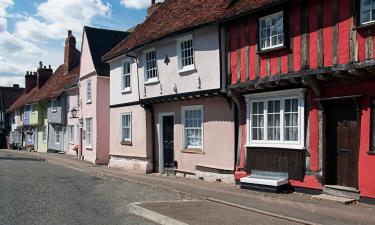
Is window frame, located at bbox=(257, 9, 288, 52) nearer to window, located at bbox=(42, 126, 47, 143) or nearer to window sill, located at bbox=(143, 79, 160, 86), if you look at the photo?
window sill, located at bbox=(143, 79, 160, 86)

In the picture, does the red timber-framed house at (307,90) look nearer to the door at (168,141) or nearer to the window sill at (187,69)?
the window sill at (187,69)

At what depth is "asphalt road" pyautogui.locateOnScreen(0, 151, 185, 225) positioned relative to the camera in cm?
973

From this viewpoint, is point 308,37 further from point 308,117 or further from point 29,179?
point 29,179

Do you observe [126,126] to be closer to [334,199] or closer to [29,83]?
[334,199]

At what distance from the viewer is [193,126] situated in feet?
56.4

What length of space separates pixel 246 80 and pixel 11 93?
5777 cm

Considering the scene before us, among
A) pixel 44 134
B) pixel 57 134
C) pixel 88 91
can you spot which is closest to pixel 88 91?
pixel 88 91

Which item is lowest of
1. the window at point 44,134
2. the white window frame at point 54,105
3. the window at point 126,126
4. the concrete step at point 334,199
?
the concrete step at point 334,199

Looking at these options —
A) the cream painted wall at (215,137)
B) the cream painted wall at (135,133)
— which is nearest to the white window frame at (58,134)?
the cream painted wall at (135,133)

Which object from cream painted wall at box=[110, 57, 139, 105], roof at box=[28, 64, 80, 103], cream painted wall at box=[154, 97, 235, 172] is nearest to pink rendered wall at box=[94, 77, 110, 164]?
cream painted wall at box=[110, 57, 139, 105]

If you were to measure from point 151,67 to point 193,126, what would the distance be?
3.74m

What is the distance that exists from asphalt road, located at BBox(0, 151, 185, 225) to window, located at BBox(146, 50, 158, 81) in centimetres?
467

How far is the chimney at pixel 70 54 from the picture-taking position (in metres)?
37.9

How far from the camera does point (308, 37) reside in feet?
38.6
